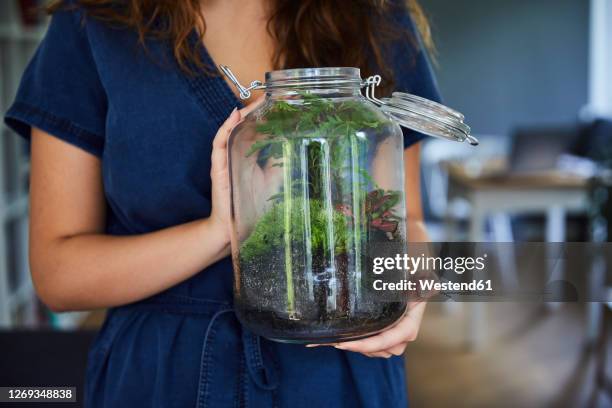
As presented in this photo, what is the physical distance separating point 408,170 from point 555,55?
6307 millimetres

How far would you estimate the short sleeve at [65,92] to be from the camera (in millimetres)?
807

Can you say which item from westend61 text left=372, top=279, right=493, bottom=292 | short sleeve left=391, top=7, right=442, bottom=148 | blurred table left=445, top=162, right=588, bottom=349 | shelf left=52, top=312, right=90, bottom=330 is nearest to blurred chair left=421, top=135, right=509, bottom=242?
blurred table left=445, top=162, right=588, bottom=349

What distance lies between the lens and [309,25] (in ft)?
2.92

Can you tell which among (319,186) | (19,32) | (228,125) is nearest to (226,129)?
(228,125)

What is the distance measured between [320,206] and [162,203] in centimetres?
26

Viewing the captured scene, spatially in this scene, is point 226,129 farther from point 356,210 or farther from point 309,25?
point 309,25

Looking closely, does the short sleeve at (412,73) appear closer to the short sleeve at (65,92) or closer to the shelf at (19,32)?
the short sleeve at (65,92)

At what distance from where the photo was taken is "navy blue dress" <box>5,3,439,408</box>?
0.80 m

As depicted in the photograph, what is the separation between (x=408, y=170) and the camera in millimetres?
935

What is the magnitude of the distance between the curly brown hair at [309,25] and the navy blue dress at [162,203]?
0.8 inches

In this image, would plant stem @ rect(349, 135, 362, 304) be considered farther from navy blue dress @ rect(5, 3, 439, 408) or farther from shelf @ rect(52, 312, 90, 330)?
shelf @ rect(52, 312, 90, 330)

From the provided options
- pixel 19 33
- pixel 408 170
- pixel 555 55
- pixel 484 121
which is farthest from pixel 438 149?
pixel 408 170

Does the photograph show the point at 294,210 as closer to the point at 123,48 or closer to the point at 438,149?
the point at 123,48

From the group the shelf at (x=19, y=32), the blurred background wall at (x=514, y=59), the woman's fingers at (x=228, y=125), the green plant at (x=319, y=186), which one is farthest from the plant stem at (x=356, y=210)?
the blurred background wall at (x=514, y=59)
